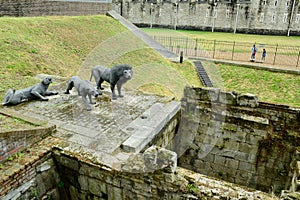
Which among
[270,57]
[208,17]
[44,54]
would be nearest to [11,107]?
[44,54]

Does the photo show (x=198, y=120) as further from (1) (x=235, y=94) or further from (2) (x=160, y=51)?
(2) (x=160, y=51)

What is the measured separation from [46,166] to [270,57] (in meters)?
19.9

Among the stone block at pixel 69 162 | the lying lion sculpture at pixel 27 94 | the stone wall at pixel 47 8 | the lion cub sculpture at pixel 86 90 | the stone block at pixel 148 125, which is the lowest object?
the stone block at pixel 69 162

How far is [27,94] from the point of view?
7.45m

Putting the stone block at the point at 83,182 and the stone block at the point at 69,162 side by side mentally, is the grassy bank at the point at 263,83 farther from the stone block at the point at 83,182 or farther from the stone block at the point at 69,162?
the stone block at the point at 69,162

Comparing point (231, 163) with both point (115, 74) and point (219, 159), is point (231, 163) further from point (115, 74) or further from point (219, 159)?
point (115, 74)

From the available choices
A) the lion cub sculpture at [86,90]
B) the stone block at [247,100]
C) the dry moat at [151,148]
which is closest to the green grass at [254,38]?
the stone block at [247,100]

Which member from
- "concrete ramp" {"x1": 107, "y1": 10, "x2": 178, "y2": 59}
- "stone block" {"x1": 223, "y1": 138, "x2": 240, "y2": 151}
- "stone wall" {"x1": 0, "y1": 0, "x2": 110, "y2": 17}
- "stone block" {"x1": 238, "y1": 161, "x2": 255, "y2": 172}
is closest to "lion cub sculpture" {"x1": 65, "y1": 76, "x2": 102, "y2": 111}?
"stone block" {"x1": 223, "y1": 138, "x2": 240, "y2": 151}

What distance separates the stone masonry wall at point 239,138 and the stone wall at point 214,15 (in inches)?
1260

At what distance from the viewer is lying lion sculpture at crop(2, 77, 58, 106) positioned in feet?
23.4

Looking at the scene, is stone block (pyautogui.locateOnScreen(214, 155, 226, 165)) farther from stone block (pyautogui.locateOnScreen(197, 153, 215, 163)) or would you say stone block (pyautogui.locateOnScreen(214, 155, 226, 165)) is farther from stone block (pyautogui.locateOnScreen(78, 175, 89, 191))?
stone block (pyautogui.locateOnScreen(78, 175, 89, 191))

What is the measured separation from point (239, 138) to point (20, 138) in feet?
20.4

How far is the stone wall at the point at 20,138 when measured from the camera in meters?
4.64

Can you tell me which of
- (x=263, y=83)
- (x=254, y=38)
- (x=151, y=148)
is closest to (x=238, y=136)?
(x=151, y=148)
